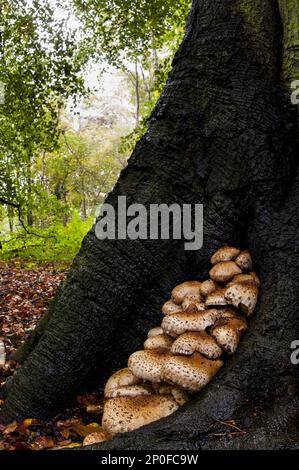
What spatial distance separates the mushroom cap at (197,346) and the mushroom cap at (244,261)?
0.65m

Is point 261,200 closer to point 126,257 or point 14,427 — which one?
point 126,257

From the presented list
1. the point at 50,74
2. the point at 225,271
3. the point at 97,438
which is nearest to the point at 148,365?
the point at 97,438

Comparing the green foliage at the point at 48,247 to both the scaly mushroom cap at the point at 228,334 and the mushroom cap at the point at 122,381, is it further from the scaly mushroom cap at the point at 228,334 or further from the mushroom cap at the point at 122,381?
the scaly mushroom cap at the point at 228,334

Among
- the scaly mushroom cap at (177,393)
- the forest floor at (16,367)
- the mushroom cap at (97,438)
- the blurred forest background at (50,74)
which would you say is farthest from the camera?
the blurred forest background at (50,74)

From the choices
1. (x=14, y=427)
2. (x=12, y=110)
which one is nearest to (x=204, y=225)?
(x=14, y=427)

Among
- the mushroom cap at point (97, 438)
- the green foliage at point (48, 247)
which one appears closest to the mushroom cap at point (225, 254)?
the mushroom cap at point (97, 438)

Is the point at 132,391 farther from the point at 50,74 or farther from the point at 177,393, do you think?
the point at 50,74

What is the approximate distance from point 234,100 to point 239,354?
1.84 meters

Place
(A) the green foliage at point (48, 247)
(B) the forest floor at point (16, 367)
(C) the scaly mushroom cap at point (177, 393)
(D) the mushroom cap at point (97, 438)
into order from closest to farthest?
(D) the mushroom cap at point (97, 438) < (C) the scaly mushroom cap at point (177, 393) < (B) the forest floor at point (16, 367) < (A) the green foliage at point (48, 247)

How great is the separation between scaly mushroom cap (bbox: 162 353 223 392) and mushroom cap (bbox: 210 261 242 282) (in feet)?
2.15

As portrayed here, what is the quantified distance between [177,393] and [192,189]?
1498 mm

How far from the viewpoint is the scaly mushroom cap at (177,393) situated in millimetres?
2314

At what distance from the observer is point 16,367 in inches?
142
